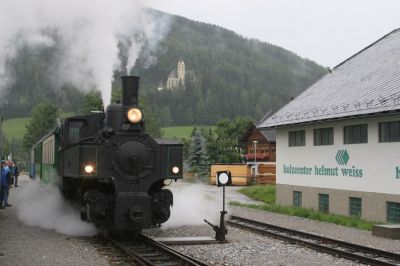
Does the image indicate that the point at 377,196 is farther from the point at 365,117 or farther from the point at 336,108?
the point at 336,108

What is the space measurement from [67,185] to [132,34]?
16.9 ft

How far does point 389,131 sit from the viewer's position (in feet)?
55.6

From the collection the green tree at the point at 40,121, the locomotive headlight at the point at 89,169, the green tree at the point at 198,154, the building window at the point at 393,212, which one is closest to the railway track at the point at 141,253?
the locomotive headlight at the point at 89,169

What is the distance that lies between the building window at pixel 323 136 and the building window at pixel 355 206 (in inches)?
94.2

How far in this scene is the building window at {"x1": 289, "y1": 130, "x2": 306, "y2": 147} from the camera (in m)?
22.4

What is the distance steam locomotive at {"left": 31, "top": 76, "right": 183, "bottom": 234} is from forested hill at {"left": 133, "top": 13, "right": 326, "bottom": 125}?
93979 mm

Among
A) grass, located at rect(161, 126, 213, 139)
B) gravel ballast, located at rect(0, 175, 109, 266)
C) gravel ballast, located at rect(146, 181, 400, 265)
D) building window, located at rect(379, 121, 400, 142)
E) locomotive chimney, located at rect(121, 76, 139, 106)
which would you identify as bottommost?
gravel ballast, located at rect(146, 181, 400, 265)

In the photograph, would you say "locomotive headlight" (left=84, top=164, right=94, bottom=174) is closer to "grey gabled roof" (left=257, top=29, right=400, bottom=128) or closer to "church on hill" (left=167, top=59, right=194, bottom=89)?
"grey gabled roof" (left=257, top=29, right=400, bottom=128)

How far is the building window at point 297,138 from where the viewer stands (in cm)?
2236

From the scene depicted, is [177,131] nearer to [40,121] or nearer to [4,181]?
[40,121]

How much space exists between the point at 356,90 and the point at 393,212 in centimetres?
530

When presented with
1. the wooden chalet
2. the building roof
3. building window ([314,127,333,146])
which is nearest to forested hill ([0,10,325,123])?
the building roof

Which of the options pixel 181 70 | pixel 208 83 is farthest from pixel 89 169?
pixel 208 83

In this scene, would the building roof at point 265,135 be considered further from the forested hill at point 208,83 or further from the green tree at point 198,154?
the forested hill at point 208,83
